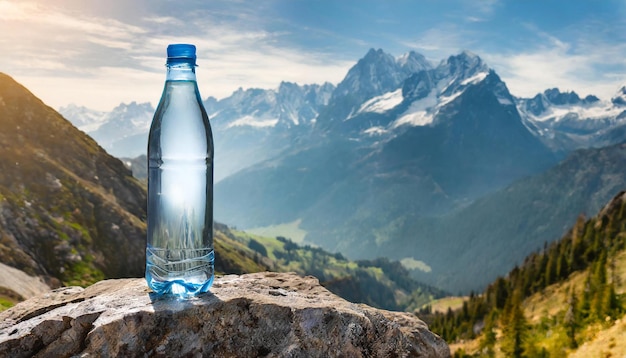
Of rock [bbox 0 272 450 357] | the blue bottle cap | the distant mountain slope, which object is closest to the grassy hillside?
rock [bbox 0 272 450 357]

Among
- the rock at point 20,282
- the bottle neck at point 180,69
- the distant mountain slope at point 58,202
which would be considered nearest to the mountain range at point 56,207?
the distant mountain slope at point 58,202

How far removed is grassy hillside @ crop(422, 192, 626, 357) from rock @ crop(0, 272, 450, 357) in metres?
32.1

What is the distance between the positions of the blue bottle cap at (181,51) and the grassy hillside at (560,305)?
34.3 m

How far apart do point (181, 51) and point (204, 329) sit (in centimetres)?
407

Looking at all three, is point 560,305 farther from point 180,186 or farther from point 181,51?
point 181,51

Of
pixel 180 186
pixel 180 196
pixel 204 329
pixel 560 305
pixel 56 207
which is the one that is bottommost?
pixel 560 305

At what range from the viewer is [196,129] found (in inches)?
311

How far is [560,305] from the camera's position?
385ft

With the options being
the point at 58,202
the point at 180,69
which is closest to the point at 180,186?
the point at 180,69

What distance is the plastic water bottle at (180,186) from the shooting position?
7.62 meters

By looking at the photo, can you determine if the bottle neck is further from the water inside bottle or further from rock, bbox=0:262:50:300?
rock, bbox=0:262:50:300

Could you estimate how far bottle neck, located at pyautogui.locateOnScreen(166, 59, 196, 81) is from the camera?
7523 millimetres

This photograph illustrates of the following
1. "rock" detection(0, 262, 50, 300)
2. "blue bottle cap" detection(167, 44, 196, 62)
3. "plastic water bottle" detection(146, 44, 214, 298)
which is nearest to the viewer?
"blue bottle cap" detection(167, 44, 196, 62)

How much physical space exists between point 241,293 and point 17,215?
87.0 meters
